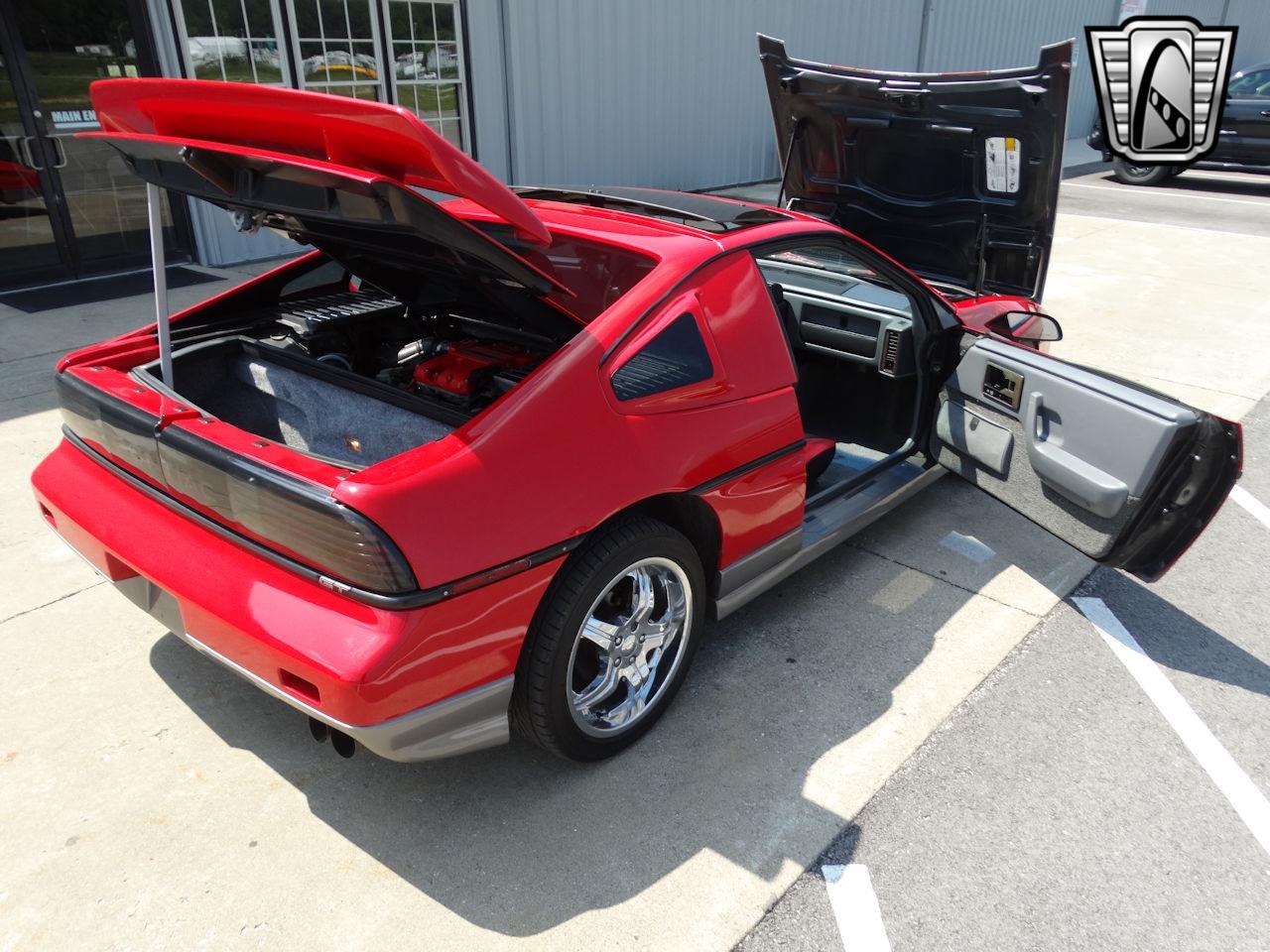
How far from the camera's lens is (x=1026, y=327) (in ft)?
14.4

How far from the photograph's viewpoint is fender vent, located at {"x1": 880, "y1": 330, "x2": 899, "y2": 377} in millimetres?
3938

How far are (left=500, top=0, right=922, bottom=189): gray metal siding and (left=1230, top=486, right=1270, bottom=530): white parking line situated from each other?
7461 mm

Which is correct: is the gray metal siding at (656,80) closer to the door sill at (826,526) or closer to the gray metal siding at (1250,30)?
the door sill at (826,526)

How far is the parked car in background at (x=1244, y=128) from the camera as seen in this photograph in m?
14.1

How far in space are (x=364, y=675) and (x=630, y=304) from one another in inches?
48.5

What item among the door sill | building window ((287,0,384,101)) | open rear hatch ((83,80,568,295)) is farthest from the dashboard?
building window ((287,0,384,101))

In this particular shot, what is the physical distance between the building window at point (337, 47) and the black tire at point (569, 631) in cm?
713

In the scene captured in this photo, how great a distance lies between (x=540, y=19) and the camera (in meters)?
9.55

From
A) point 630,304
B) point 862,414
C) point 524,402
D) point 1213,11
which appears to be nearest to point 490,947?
point 524,402

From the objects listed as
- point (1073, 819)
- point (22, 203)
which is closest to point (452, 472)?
point (1073, 819)

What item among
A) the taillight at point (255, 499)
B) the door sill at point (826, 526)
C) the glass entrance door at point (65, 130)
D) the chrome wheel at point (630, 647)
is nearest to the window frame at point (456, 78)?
the glass entrance door at point (65, 130)

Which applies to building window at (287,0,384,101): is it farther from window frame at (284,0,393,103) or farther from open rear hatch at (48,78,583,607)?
open rear hatch at (48,78,583,607)

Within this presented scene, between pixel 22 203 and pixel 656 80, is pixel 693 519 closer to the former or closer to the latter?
pixel 22 203

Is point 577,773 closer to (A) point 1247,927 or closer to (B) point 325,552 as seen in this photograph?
(B) point 325,552
